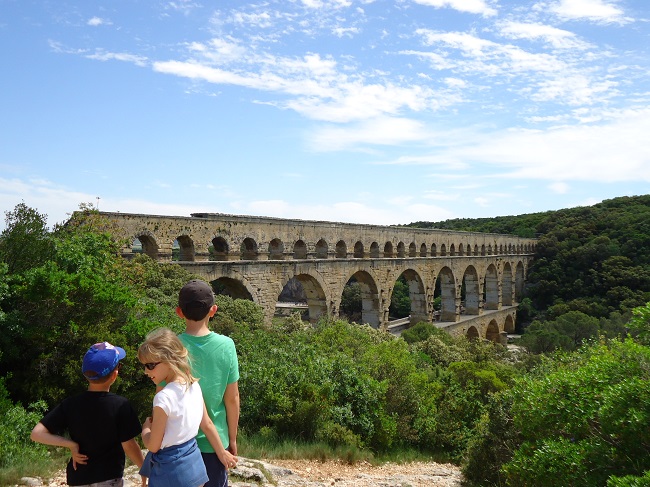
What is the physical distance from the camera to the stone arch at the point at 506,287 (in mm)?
45312

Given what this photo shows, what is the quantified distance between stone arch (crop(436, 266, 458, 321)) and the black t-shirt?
99.7ft

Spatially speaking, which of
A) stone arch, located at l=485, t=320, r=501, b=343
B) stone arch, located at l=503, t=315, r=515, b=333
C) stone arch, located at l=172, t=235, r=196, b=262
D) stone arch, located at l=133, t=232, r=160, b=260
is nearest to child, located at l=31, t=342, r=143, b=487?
stone arch, located at l=133, t=232, r=160, b=260

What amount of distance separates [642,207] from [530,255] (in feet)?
69.0

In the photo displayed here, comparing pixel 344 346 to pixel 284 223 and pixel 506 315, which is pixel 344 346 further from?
pixel 506 315

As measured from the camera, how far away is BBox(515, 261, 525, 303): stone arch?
157 ft

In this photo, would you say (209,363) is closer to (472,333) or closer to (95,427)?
(95,427)

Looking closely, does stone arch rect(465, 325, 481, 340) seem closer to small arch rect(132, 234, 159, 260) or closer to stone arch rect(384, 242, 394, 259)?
stone arch rect(384, 242, 394, 259)

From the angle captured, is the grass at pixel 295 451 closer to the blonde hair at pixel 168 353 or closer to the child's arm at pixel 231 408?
the child's arm at pixel 231 408

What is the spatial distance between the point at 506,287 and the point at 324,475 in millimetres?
42482

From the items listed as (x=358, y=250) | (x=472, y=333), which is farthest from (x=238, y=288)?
(x=472, y=333)

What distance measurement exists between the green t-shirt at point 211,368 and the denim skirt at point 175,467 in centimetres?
20

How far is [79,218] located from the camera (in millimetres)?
11422

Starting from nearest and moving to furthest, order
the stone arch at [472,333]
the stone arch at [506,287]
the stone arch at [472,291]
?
the stone arch at [472,333] → the stone arch at [472,291] → the stone arch at [506,287]

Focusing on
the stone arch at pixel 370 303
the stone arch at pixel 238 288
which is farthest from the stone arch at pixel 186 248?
the stone arch at pixel 370 303
